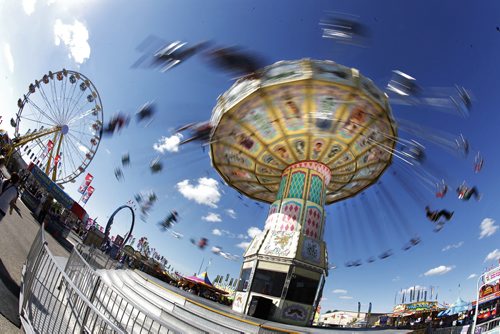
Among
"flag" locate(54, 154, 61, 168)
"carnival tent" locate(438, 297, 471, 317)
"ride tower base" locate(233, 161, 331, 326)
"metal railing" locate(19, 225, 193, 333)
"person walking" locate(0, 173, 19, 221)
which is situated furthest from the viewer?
"flag" locate(54, 154, 61, 168)

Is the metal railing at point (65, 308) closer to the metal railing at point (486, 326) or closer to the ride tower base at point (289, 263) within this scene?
the ride tower base at point (289, 263)

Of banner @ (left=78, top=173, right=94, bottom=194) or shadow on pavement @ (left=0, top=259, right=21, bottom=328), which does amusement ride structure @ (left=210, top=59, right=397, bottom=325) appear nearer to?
shadow on pavement @ (left=0, top=259, right=21, bottom=328)

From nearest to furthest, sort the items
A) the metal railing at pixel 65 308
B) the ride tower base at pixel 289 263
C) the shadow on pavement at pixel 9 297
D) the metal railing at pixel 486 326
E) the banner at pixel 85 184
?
the metal railing at pixel 65 308 → the shadow on pavement at pixel 9 297 → the metal railing at pixel 486 326 → the ride tower base at pixel 289 263 → the banner at pixel 85 184

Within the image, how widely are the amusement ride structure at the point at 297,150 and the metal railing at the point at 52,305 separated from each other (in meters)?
9.01

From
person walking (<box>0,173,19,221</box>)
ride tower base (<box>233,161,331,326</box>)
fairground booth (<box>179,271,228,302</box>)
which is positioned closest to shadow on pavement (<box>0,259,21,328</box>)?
person walking (<box>0,173,19,221</box>)

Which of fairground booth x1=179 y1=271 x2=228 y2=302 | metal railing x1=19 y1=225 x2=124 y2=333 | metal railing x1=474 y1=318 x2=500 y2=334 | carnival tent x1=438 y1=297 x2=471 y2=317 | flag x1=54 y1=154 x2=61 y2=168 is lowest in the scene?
fairground booth x1=179 y1=271 x2=228 y2=302

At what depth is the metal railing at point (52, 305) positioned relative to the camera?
374 centimetres

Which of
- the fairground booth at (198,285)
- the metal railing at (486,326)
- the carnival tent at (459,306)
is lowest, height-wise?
the fairground booth at (198,285)

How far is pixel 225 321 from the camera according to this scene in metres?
8.29

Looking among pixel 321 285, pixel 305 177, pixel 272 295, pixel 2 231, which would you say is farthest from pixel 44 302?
pixel 305 177

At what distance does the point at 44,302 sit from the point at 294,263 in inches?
383

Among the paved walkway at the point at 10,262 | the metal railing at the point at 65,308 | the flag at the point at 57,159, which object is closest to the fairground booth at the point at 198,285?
the flag at the point at 57,159

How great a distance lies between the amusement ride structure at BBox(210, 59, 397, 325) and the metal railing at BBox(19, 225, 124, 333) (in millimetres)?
9009

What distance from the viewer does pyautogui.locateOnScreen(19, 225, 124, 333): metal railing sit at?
374 centimetres
